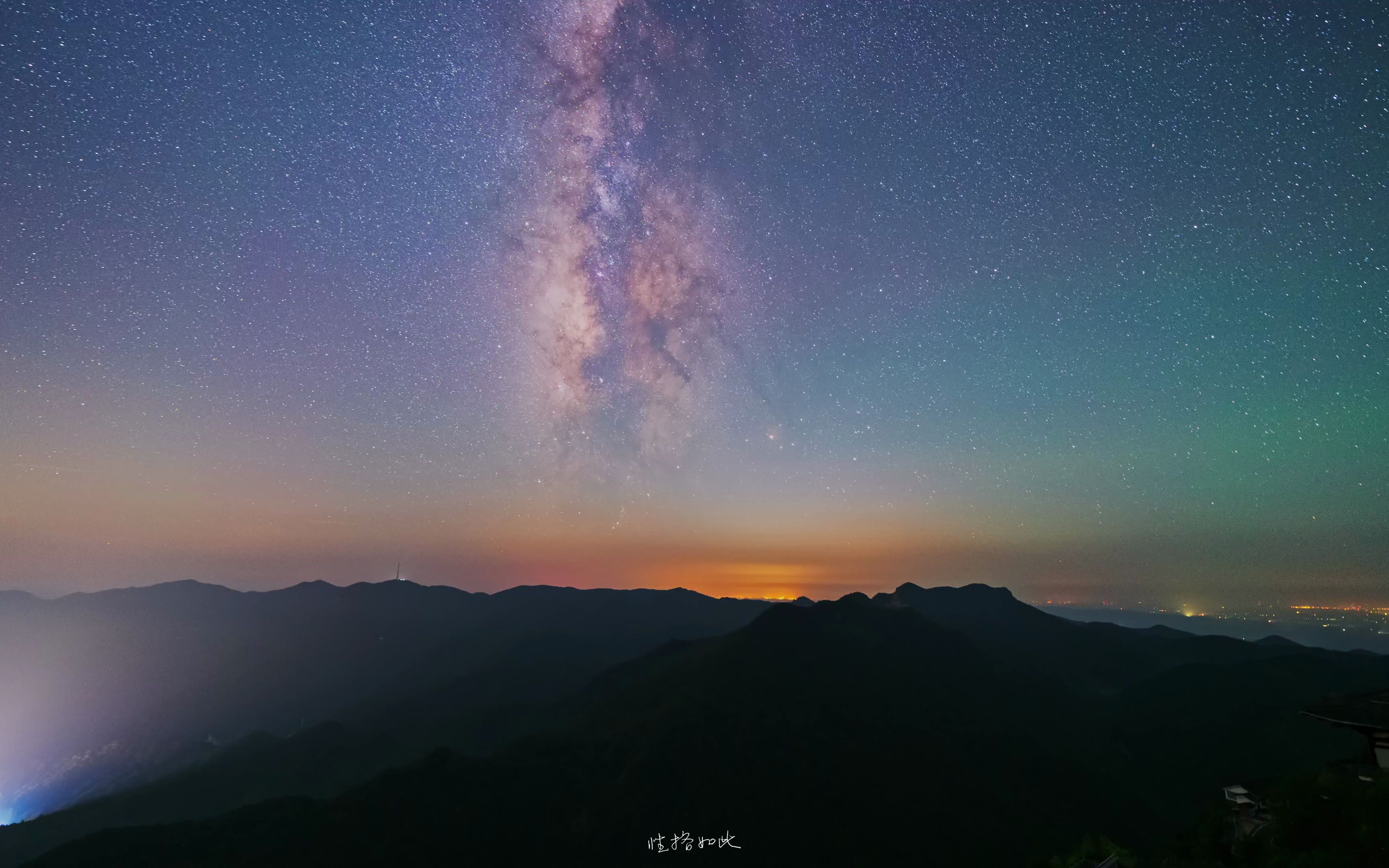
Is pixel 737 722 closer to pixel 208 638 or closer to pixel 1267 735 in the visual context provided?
pixel 1267 735

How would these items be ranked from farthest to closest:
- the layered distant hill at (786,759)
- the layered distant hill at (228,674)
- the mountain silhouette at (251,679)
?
the layered distant hill at (228,674) → the mountain silhouette at (251,679) → the layered distant hill at (786,759)

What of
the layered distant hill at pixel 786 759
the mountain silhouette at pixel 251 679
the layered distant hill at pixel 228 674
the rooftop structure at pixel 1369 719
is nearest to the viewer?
the rooftop structure at pixel 1369 719

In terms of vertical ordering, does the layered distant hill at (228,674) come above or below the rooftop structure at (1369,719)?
below

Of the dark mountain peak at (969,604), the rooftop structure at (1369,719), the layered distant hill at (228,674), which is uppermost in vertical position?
the rooftop structure at (1369,719)

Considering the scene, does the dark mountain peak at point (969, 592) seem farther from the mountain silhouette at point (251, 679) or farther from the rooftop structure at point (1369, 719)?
the rooftop structure at point (1369, 719)

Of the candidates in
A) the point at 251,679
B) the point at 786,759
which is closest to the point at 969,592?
the point at 786,759

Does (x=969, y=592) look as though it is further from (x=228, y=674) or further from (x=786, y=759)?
(x=228, y=674)

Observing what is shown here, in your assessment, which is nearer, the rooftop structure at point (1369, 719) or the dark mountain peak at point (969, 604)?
the rooftop structure at point (1369, 719)

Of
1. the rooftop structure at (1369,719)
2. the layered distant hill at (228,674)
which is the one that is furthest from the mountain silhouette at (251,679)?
the rooftop structure at (1369,719)

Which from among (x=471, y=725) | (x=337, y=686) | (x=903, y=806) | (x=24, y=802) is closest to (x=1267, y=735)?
(x=903, y=806)

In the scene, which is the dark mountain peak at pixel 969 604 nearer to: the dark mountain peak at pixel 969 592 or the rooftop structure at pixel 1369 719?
the dark mountain peak at pixel 969 592
